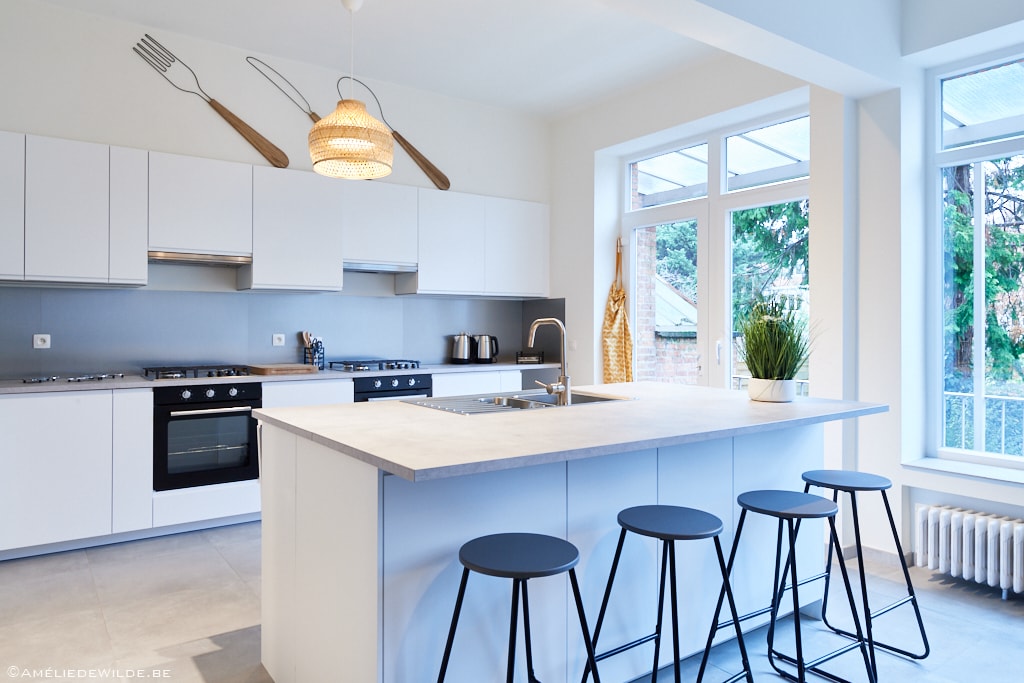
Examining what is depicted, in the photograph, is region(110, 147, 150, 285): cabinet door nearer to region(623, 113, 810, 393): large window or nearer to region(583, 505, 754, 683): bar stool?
region(583, 505, 754, 683): bar stool

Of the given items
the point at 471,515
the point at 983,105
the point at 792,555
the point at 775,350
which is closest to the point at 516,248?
the point at 775,350

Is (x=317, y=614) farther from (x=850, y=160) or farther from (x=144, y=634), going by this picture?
(x=850, y=160)

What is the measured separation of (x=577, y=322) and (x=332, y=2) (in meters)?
2.87

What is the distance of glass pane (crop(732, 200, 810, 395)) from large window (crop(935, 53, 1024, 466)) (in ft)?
2.39

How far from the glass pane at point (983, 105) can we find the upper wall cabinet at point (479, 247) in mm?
2910

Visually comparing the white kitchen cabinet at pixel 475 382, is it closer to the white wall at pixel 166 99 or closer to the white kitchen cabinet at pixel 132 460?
the white wall at pixel 166 99

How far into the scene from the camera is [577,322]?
5.46 metres

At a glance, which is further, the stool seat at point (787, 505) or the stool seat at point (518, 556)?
the stool seat at point (787, 505)

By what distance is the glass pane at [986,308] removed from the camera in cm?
329

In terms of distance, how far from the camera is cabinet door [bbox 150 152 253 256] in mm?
3912

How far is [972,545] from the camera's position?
3.15 metres

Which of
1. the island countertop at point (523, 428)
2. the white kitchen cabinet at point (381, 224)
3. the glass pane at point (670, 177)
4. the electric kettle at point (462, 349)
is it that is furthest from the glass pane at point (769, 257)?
the white kitchen cabinet at point (381, 224)

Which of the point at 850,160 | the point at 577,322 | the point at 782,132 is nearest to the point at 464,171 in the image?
the point at 577,322

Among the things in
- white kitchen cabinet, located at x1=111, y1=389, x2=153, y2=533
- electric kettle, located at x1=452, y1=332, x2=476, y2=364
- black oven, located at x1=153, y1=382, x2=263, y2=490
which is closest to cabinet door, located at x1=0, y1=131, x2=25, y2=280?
white kitchen cabinet, located at x1=111, y1=389, x2=153, y2=533
